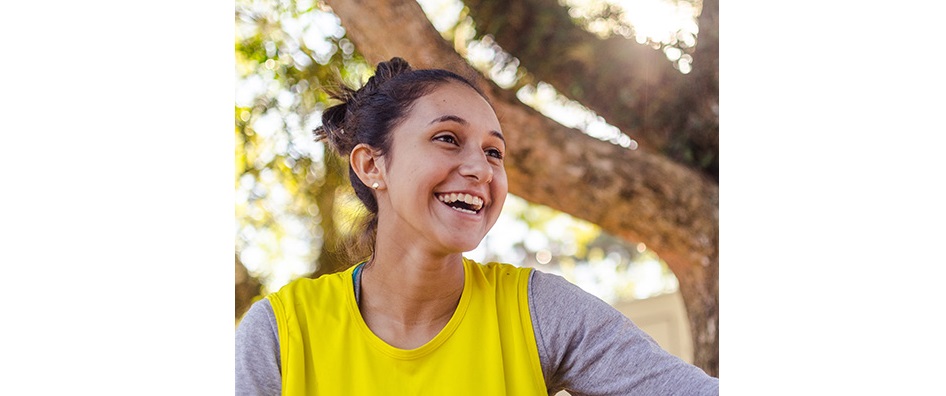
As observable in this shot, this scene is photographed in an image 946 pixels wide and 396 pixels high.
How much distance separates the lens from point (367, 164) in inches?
54.8

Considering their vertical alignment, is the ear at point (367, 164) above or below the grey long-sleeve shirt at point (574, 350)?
above

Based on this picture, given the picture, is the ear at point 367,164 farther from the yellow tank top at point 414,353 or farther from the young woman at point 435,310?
the yellow tank top at point 414,353

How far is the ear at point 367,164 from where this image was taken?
4.50 feet

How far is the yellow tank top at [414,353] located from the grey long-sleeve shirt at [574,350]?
2cm

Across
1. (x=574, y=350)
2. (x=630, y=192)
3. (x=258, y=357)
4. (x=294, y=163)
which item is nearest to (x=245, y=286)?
(x=294, y=163)

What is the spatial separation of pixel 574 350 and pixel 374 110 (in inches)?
18.9

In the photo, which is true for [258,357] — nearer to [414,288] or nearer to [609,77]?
[414,288]

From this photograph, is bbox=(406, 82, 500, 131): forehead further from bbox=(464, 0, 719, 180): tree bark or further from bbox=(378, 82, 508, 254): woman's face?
bbox=(464, 0, 719, 180): tree bark

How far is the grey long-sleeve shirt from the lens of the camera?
122 centimetres

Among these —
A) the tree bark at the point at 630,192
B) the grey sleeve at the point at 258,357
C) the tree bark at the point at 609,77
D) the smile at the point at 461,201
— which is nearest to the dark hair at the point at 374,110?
the smile at the point at 461,201

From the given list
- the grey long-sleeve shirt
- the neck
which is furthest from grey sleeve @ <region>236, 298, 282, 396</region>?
the neck
